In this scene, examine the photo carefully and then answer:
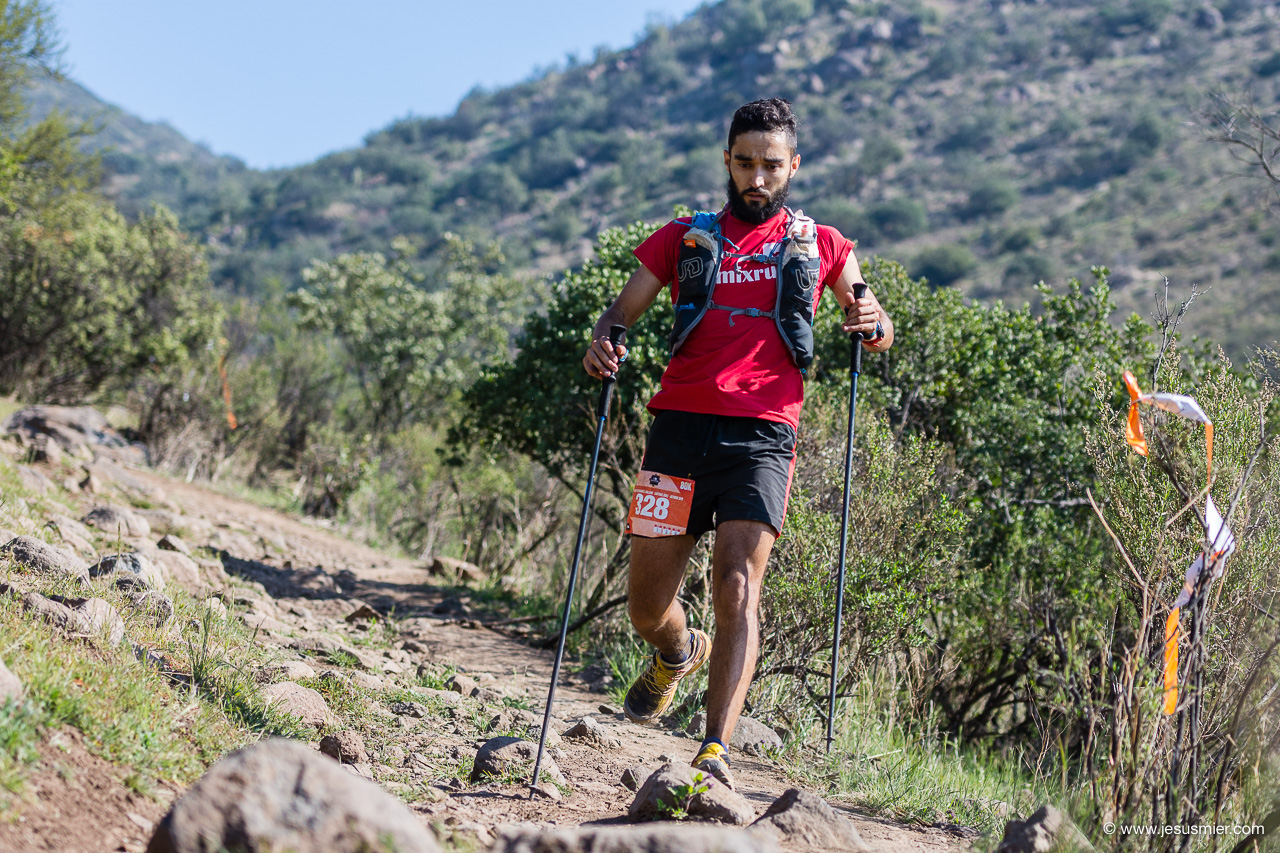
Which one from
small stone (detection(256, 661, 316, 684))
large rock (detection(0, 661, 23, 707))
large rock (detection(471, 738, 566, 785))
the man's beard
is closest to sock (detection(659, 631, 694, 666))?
large rock (detection(471, 738, 566, 785))

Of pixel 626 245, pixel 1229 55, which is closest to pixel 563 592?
pixel 626 245

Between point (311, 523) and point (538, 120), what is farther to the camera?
point (538, 120)

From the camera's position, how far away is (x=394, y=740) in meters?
3.44

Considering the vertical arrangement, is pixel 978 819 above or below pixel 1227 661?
below

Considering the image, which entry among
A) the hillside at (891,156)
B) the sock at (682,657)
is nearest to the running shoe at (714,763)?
the sock at (682,657)

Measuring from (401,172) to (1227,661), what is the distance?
289ft

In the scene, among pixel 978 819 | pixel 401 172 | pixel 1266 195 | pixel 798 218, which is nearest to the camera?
pixel 978 819

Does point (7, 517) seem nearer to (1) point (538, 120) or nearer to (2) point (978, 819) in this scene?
(2) point (978, 819)

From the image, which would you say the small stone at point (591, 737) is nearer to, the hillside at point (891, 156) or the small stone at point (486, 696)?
the small stone at point (486, 696)

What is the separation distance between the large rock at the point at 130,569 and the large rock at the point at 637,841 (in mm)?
2617

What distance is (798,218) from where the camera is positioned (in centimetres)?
352

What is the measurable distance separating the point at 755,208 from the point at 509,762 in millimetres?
2019

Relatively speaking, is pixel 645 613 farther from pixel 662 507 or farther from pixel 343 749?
pixel 343 749

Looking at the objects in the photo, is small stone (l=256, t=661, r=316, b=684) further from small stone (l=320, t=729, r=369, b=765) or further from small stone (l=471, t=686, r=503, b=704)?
small stone (l=471, t=686, r=503, b=704)
